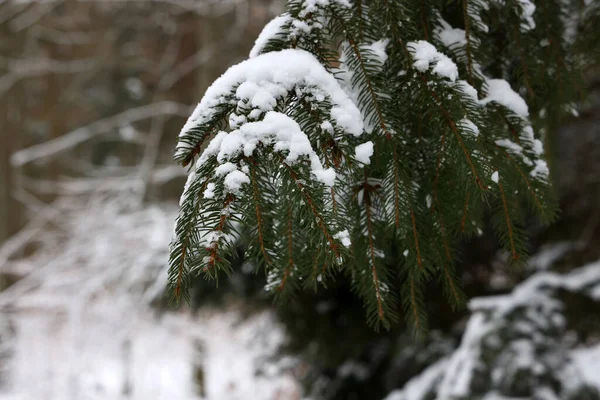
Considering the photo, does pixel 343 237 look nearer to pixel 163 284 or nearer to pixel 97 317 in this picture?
pixel 163 284

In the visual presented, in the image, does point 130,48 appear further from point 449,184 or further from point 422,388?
point 449,184

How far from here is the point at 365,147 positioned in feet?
3.28

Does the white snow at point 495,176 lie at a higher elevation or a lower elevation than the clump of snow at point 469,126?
lower

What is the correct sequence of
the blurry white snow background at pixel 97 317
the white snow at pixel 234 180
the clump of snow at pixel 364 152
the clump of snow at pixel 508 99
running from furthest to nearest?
the blurry white snow background at pixel 97 317, the clump of snow at pixel 508 99, the clump of snow at pixel 364 152, the white snow at pixel 234 180

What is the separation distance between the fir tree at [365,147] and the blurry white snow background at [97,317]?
2.69m

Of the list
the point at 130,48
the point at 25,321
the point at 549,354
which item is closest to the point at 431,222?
the point at 549,354

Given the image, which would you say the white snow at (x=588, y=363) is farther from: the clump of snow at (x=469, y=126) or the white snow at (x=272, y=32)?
the white snow at (x=272, y=32)

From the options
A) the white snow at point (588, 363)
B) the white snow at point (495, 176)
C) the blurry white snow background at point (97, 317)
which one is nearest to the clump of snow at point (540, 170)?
the white snow at point (495, 176)

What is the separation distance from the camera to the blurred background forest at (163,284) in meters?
2.50

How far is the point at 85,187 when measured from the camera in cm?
587

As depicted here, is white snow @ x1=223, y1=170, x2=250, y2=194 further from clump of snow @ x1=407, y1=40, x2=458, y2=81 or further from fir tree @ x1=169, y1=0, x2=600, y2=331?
clump of snow @ x1=407, y1=40, x2=458, y2=81

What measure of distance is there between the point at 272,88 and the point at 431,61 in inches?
14.5

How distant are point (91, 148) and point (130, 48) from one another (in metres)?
1.82

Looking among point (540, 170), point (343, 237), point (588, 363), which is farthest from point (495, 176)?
point (588, 363)
